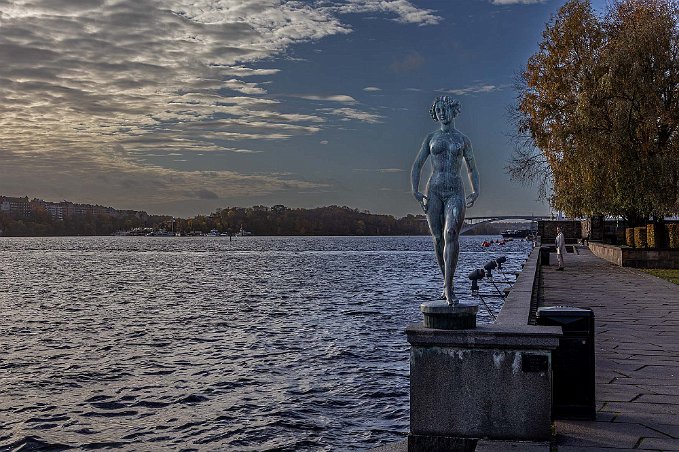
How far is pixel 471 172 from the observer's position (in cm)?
725

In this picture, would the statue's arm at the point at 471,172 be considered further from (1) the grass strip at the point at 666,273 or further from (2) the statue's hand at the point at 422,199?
(1) the grass strip at the point at 666,273

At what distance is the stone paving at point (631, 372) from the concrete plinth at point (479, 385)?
434 millimetres

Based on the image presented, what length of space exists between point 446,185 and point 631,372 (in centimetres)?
378

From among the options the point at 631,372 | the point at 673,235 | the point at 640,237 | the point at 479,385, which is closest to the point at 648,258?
the point at 673,235

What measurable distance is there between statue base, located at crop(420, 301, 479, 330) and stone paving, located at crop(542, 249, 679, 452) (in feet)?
4.10

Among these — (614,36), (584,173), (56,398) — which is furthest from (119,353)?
(614,36)

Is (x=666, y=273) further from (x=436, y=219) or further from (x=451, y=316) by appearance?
(x=451, y=316)

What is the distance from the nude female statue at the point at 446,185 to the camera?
7.02 meters

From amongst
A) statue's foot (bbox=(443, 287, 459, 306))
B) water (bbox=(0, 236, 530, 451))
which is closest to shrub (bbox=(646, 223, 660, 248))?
water (bbox=(0, 236, 530, 451))

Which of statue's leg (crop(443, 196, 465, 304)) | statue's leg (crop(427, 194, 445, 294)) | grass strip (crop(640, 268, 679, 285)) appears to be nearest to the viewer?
statue's leg (crop(443, 196, 465, 304))

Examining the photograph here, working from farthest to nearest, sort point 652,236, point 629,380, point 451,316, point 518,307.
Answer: point 652,236 < point 518,307 < point 629,380 < point 451,316

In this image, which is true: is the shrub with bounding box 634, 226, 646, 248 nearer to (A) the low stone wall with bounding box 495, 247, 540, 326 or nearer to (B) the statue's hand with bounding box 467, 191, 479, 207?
(A) the low stone wall with bounding box 495, 247, 540, 326

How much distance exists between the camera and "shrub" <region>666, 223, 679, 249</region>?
31312 millimetres

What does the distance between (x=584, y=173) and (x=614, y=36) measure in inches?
282
